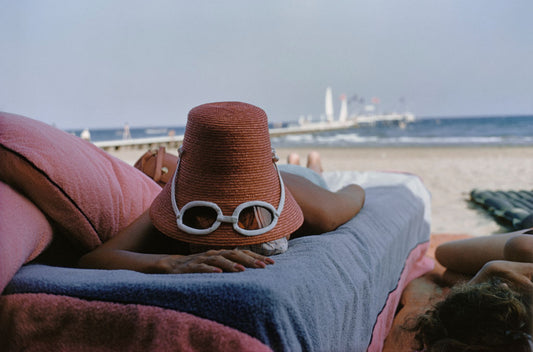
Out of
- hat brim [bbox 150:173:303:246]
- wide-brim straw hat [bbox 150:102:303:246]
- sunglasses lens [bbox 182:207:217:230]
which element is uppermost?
wide-brim straw hat [bbox 150:102:303:246]

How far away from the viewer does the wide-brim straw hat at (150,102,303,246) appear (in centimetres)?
105

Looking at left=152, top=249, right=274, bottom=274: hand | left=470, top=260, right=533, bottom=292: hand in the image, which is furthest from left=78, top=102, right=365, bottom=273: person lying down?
left=470, top=260, right=533, bottom=292: hand

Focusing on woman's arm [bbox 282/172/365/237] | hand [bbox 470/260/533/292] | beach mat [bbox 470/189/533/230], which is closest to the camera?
hand [bbox 470/260/533/292]

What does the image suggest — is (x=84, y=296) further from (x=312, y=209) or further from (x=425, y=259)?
(x=425, y=259)

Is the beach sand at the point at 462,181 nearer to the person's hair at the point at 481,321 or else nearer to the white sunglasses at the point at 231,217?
the person's hair at the point at 481,321

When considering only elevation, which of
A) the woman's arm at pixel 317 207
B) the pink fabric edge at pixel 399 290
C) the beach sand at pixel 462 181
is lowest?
the beach sand at pixel 462 181

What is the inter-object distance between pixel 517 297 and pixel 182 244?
43.1 inches

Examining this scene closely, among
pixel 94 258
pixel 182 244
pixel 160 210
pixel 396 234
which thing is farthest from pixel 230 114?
pixel 396 234

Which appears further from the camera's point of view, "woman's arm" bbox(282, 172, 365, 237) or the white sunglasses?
"woman's arm" bbox(282, 172, 365, 237)

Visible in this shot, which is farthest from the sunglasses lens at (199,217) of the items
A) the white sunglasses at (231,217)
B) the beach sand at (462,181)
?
the beach sand at (462,181)

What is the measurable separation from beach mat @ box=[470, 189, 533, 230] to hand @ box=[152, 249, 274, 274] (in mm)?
2712

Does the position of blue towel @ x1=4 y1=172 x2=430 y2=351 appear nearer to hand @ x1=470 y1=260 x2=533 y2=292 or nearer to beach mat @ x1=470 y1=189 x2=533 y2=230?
hand @ x1=470 y1=260 x2=533 y2=292

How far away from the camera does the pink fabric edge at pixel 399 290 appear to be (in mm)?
1450

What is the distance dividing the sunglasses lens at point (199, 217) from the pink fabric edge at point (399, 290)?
0.76 meters
